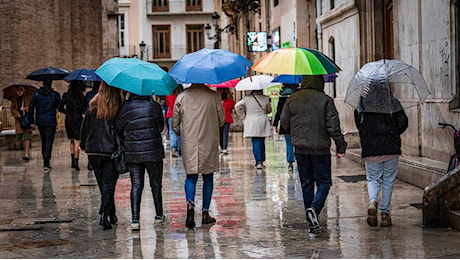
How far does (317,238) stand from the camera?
32.3 feet

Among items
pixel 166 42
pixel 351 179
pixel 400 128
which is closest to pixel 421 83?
pixel 400 128

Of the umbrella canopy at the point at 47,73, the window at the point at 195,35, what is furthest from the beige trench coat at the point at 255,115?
the window at the point at 195,35

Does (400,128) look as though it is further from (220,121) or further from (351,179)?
(351,179)

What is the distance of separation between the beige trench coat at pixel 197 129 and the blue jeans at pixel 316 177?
1.04m

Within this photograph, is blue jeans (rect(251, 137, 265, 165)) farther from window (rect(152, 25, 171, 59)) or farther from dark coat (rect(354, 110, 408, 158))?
window (rect(152, 25, 171, 59))

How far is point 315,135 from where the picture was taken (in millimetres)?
10164

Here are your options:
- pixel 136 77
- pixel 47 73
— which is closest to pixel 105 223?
pixel 136 77

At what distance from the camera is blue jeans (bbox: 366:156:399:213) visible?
10.5 meters

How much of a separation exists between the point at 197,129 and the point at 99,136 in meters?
1.13

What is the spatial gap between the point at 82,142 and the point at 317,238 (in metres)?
3.07

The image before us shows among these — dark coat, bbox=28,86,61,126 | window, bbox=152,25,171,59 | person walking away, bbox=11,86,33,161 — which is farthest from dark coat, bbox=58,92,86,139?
window, bbox=152,25,171,59

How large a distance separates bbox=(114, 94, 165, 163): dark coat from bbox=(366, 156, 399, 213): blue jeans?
2.41 m

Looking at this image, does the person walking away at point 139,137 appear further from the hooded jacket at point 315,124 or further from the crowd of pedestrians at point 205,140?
the hooded jacket at point 315,124

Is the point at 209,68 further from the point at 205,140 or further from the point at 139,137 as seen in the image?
the point at 139,137
